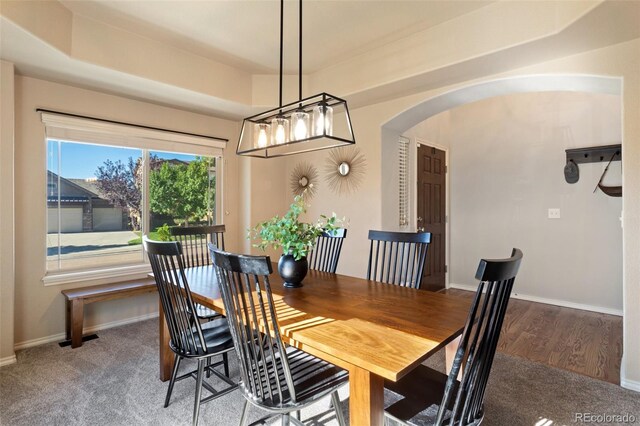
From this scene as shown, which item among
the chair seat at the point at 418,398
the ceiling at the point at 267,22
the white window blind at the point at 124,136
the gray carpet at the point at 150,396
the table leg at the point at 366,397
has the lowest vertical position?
the gray carpet at the point at 150,396

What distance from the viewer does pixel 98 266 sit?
3.43 metres

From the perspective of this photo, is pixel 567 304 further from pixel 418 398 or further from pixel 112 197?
pixel 112 197

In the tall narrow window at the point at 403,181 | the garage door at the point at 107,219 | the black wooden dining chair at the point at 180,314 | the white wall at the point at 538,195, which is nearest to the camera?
the black wooden dining chair at the point at 180,314

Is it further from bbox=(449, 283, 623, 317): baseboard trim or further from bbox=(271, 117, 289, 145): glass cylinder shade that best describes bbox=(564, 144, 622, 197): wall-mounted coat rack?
bbox=(271, 117, 289, 145): glass cylinder shade

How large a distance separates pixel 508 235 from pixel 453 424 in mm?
4083

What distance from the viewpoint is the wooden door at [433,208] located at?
4.56 meters

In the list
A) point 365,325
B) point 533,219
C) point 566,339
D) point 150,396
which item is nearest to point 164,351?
point 150,396

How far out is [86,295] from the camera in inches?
118

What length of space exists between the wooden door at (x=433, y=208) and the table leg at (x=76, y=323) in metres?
3.81

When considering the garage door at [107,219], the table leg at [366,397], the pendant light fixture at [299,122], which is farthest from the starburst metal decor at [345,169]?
the table leg at [366,397]

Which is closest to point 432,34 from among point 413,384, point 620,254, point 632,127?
point 632,127

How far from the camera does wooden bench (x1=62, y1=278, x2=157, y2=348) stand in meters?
2.92

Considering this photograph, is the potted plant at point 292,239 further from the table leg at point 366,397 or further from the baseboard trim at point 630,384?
the baseboard trim at point 630,384

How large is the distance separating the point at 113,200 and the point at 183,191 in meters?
0.75
